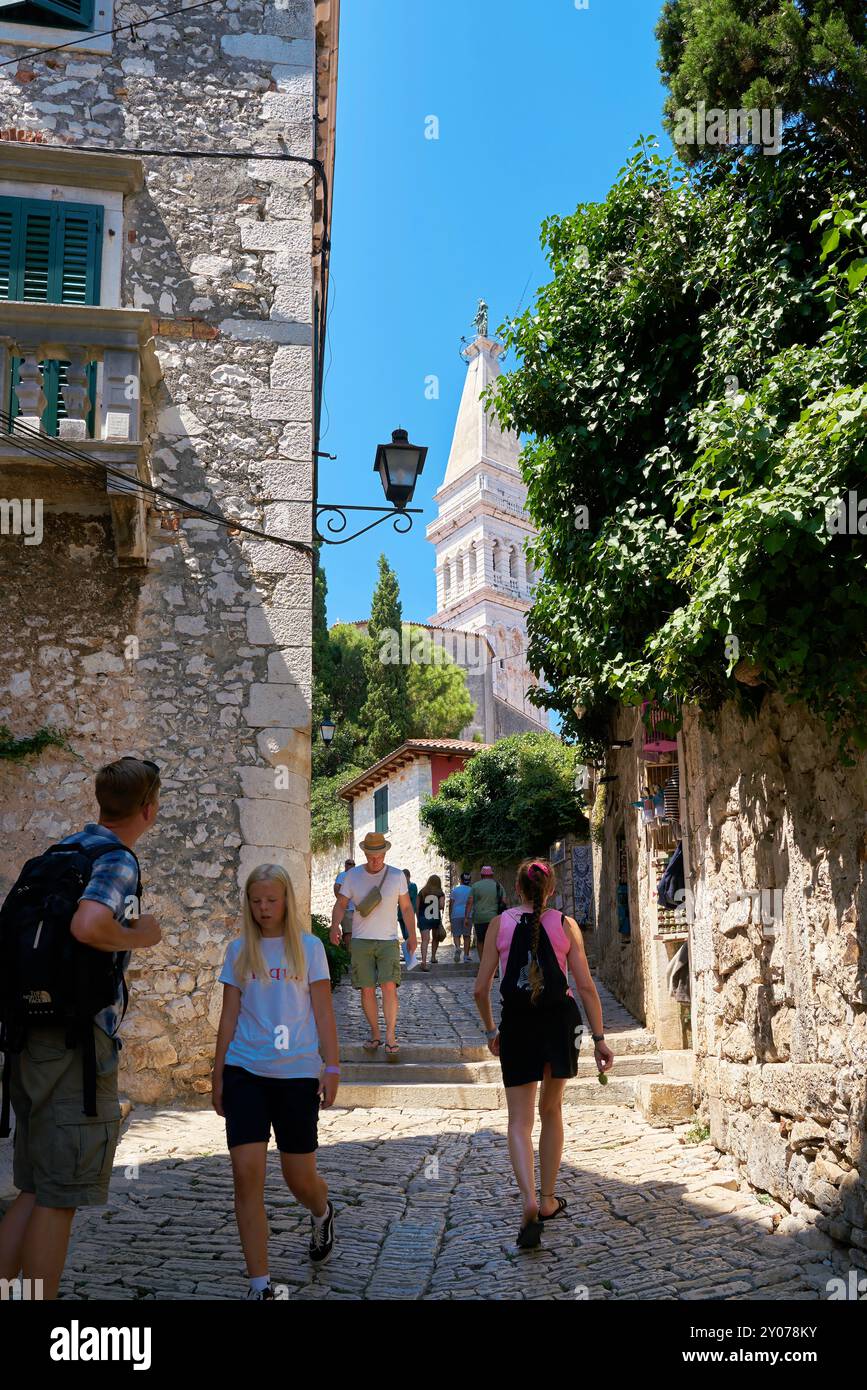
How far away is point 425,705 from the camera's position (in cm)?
4322

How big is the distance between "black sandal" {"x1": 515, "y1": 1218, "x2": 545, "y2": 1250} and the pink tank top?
104 cm

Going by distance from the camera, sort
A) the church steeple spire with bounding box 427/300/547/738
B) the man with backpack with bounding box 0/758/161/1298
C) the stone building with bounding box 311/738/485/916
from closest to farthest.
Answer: the man with backpack with bounding box 0/758/161/1298 → the stone building with bounding box 311/738/485/916 → the church steeple spire with bounding box 427/300/547/738

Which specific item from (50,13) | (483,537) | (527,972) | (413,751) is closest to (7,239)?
(50,13)

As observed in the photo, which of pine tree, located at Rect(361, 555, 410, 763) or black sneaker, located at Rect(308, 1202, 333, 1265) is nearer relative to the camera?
black sneaker, located at Rect(308, 1202, 333, 1265)

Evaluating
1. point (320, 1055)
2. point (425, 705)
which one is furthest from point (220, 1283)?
point (425, 705)

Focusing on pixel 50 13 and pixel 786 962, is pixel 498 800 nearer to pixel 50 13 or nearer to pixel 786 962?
pixel 50 13

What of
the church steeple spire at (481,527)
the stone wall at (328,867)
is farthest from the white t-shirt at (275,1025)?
the church steeple spire at (481,527)

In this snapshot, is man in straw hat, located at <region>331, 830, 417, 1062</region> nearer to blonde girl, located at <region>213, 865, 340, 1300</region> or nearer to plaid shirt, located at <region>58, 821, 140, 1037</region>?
blonde girl, located at <region>213, 865, 340, 1300</region>

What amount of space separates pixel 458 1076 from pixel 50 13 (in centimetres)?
913

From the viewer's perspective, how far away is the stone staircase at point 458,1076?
27.3 feet

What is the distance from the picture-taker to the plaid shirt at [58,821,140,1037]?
319cm

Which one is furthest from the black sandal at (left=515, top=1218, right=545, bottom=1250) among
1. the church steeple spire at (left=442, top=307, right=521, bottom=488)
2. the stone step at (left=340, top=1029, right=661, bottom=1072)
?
the church steeple spire at (left=442, top=307, right=521, bottom=488)

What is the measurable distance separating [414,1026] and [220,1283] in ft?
23.9

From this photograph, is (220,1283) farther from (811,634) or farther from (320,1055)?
(811,634)
